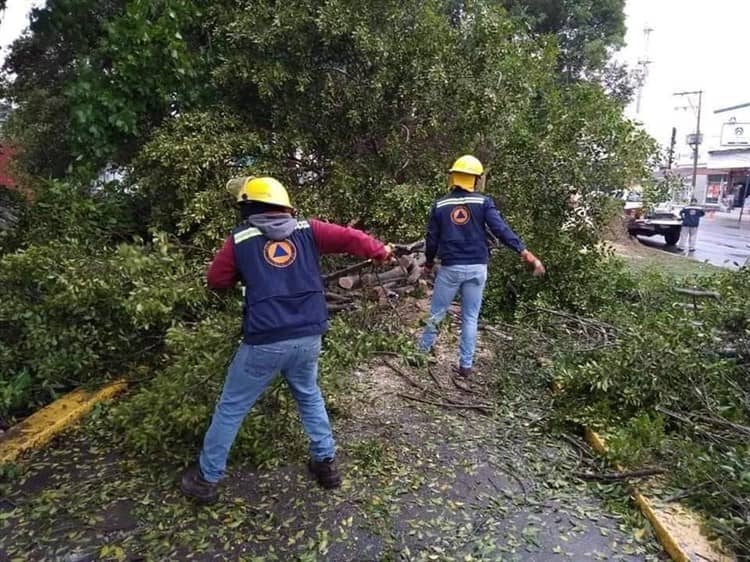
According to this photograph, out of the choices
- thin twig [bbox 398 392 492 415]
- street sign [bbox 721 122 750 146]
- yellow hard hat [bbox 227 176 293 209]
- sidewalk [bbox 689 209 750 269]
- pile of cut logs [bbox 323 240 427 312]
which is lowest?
sidewalk [bbox 689 209 750 269]

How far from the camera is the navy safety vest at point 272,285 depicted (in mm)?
2840

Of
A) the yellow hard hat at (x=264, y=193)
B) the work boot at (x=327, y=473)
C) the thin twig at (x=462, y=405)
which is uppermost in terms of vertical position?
the yellow hard hat at (x=264, y=193)

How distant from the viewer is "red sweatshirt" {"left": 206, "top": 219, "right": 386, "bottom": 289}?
2939 mm

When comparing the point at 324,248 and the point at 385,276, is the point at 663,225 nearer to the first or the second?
the point at 385,276

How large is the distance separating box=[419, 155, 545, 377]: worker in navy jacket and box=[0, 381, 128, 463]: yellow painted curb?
2653 millimetres

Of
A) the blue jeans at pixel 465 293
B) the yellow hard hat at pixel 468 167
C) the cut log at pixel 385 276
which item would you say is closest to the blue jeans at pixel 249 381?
the blue jeans at pixel 465 293

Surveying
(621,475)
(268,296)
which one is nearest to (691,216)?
(621,475)

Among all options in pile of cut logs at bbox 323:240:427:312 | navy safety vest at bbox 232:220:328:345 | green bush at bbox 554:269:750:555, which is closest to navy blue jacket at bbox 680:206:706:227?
pile of cut logs at bbox 323:240:427:312

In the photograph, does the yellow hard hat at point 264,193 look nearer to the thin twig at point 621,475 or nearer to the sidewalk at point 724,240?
the thin twig at point 621,475

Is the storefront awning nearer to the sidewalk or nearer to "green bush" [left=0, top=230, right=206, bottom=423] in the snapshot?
the sidewalk

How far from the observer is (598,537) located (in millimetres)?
2922

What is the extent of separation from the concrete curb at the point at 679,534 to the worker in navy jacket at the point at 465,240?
1.97 metres

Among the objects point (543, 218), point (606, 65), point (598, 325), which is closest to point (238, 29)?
point (543, 218)

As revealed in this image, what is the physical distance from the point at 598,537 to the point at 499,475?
669mm
